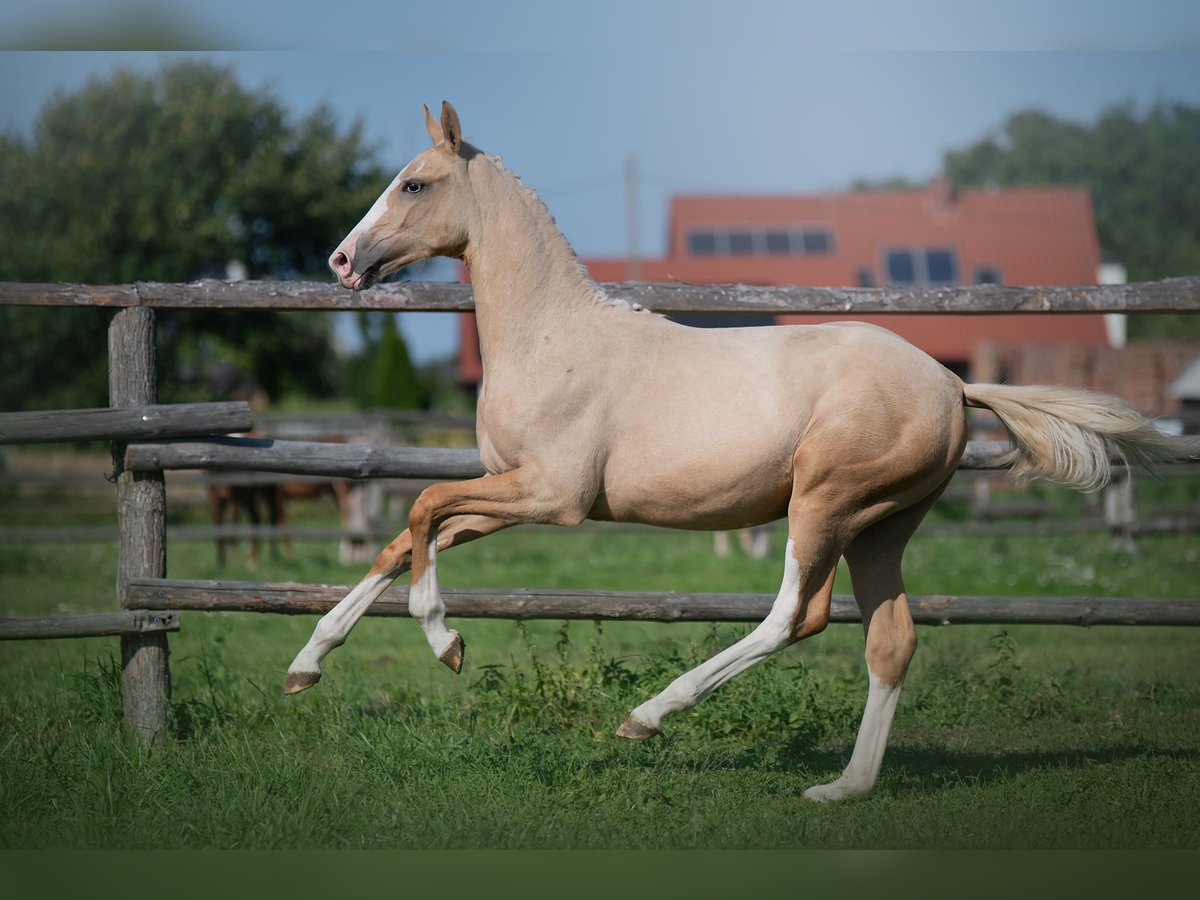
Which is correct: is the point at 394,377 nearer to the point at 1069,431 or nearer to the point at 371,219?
the point at 371,219

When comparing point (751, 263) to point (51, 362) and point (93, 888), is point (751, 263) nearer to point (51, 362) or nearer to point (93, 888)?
point (51, 362)

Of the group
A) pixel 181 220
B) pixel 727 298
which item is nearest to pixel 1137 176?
pixel 181 220

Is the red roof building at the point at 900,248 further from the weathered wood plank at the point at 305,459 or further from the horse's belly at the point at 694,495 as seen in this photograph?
the horse's belly at the point at 694,495

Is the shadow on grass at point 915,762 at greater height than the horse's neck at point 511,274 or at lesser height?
lesser

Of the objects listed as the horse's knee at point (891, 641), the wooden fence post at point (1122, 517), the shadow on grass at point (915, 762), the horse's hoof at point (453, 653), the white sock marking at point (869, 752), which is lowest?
the wooden fence post at point (1122, 517)

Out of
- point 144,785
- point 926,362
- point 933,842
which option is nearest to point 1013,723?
point 933,842

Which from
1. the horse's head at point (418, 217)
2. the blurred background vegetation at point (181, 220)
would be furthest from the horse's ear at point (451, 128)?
the blurred background vegetation at point (181, 220)

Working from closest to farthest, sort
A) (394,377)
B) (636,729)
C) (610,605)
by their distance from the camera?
(636,729) → (610,605) → (394,377)

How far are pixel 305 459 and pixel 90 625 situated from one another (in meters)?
1.22

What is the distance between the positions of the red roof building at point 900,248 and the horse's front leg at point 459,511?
28.0 m

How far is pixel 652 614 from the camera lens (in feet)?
17.9

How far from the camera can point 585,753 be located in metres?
5.07

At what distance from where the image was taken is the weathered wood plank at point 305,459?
546 centimetres

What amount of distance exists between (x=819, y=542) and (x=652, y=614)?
1245mm
